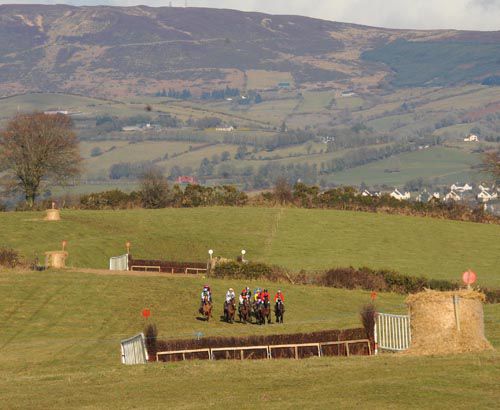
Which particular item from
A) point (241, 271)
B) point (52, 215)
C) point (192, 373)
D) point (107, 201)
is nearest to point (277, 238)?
point (52, 215)

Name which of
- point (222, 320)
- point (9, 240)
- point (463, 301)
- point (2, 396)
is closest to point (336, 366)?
point (463, 301)

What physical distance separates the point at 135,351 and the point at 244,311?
15657 millimetres

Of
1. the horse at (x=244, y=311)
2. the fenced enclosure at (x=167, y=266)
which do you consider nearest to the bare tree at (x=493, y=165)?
the fenced enclosure at (x=167, y=266)

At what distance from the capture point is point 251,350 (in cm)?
3706

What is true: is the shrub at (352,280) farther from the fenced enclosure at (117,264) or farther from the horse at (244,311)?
the horse at (244,311)

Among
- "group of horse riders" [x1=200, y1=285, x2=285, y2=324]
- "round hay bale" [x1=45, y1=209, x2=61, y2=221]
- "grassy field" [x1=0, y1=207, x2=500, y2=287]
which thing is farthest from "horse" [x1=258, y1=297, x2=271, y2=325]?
"round hay bale" [x1=45, y1=209, x2=61, y2=221]

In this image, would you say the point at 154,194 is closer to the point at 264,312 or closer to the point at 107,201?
the point at 107,201

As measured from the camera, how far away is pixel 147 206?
11031cm

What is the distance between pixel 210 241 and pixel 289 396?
57.6m

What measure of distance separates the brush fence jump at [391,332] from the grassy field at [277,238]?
33.8 m

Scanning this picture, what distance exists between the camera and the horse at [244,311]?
173 ft

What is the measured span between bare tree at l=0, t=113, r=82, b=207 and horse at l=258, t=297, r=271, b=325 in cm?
6163

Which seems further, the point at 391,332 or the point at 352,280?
the point at 352,280

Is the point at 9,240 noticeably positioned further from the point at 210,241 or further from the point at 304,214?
the point at 304,214
